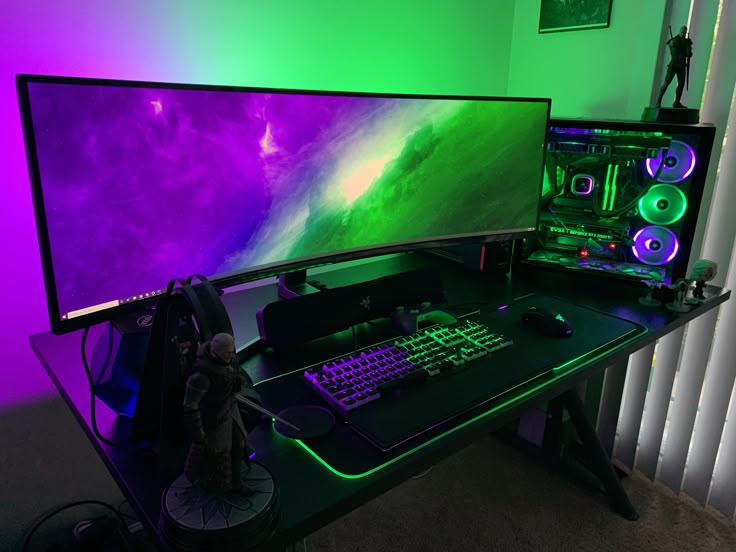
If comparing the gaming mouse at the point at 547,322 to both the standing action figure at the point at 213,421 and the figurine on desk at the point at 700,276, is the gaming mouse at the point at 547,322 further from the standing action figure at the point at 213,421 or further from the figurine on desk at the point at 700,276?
the standing action figure at the point at 213,421

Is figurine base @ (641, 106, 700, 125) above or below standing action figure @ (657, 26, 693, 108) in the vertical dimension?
below

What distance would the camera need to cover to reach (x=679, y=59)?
1.40m

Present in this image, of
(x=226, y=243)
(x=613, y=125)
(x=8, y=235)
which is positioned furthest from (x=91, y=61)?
(x=613, y=125)

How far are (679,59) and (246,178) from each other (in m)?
1.12

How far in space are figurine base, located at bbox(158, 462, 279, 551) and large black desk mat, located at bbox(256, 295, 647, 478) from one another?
13 cm

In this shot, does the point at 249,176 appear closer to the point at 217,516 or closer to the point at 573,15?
the point at 217,516

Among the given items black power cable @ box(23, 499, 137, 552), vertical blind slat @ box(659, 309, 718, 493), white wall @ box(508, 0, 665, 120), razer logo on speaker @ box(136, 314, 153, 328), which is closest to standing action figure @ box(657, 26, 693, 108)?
white wall @ box(508, 0, 665, 120)

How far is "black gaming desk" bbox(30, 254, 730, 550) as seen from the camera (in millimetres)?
683

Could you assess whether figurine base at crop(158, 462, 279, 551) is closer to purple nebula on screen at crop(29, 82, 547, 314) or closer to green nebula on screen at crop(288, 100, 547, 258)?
purple nebula on screen at crop(29, 82, 547, 314)

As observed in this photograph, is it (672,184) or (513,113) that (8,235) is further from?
(672,184)

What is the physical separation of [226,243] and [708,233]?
4.20ft

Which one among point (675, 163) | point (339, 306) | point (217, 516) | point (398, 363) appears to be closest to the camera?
point (217, 516)

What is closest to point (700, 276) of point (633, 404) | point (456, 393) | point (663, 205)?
point (663, 205)

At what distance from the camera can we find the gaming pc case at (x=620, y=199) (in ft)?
4.42
